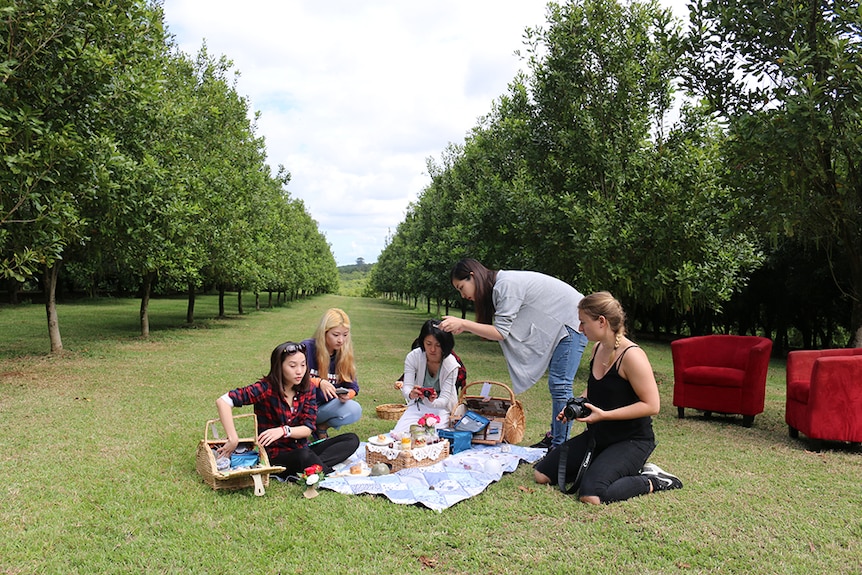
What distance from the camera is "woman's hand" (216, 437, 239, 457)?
4832 mm

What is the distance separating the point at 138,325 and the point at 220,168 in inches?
266

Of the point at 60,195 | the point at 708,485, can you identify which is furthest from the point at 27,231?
the point at 708,485

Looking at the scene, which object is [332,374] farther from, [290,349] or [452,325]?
[452,325]

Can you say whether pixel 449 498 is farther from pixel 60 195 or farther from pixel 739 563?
pixel 60 195

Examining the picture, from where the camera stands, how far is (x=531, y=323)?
245 inches

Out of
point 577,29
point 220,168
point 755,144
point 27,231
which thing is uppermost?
point 577,29

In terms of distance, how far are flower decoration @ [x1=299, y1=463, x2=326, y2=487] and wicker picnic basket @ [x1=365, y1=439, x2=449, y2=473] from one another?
642 millimetres

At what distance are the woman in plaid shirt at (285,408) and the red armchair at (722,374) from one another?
5729mm

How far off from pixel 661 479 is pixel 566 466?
0.79 meters

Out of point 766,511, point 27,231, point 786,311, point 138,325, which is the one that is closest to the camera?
point 766,511

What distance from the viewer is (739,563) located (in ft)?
12.4

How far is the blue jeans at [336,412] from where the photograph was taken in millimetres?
6160

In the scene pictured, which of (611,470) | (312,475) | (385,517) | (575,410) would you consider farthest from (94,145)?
(611,470)

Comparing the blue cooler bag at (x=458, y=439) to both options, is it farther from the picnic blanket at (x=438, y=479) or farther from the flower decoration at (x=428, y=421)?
the flower decoration at (x=428, y=421)
